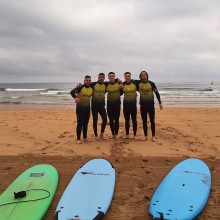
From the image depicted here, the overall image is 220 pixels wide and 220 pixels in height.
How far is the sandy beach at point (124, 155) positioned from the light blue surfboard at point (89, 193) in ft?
0.45

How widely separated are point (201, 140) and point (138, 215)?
4.23 m

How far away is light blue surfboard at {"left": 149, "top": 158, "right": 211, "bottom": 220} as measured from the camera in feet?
10.7

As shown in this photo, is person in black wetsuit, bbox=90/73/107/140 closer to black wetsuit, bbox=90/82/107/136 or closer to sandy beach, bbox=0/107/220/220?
black wetsuit, bbox=90/82/107/136

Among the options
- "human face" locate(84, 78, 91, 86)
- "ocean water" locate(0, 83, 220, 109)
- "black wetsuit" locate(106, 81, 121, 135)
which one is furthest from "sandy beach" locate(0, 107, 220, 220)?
"ocean water" locate(0, 83, 220, 109)

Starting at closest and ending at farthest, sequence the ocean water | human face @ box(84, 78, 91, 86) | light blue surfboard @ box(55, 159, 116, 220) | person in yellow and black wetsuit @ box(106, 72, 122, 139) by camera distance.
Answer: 1. light blue surfboard @ box(55, 159, 116, 220)
2. human face @ box(84, 78, 91, 86)
3. person in yellow and black wetsuit @ box(106, 72, 122, 139)
4. the ocean water

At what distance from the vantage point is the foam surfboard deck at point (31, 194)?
10.8ft

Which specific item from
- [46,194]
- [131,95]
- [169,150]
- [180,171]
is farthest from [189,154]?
[46,194]

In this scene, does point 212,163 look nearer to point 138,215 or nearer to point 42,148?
point 138,215

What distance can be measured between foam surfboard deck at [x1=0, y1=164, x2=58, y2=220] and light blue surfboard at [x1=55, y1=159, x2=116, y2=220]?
9.6 inches

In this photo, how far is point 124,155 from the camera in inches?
221

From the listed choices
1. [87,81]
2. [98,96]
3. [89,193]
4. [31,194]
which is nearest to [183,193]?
[89,193]

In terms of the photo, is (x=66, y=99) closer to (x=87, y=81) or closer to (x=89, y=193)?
(x=87, y=81)

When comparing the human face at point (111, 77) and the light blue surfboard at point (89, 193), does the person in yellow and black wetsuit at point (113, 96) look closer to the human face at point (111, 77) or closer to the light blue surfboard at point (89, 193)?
the human face at point (111, 77)

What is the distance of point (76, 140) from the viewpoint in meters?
6.96
